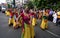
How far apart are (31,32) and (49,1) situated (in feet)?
81.4

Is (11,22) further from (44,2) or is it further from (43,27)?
(44,2)

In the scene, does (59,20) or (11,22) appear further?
(59,20)

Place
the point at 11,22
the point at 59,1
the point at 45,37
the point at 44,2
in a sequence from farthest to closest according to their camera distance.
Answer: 1. the point at 44,2
2. the point at 59,1
3. the point at 11,22
4. the point at 45,37

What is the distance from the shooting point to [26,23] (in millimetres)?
11969

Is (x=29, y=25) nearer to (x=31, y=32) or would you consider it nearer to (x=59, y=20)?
(x=31, y=32)

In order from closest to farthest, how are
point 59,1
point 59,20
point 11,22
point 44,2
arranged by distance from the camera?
point 11,22, point 59,20, point 59,1, point 44,2

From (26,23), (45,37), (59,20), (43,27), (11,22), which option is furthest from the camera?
(59,20)

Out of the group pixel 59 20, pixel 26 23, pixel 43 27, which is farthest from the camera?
pixel 59 20

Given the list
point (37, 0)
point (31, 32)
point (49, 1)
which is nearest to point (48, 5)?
point (49, 1)

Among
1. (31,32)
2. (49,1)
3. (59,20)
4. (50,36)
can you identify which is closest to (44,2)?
(49,1)

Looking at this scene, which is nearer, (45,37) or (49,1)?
(45,37)

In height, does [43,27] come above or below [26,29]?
below

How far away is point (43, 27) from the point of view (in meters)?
19.0

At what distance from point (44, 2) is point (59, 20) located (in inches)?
558
